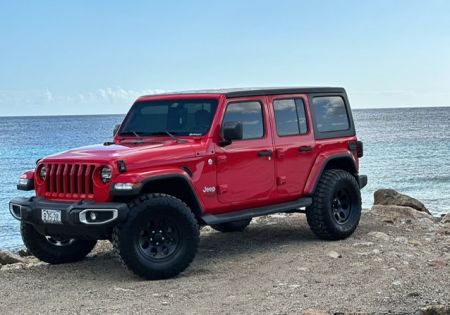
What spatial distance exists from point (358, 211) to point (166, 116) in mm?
3111

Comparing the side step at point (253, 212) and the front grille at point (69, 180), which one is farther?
the side step at point (253, 212)

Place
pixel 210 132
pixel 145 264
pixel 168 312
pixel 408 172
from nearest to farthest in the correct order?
pixel 168 312, pixel 145 264, pixel 210 132, pixel 408 172

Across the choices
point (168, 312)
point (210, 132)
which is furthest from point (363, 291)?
Result: point (210, 132)

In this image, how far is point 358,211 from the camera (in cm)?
1107

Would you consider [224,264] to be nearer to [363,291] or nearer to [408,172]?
[363,291]

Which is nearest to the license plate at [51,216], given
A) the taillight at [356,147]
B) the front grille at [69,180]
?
the front grille at [69,180]

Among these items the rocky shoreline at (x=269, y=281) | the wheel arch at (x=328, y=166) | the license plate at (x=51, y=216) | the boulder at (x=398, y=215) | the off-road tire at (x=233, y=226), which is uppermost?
the wheel arch at (x=328, y=166)

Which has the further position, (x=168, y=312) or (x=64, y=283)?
(x=64, y=283)

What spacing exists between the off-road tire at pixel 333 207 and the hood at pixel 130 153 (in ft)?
7.42

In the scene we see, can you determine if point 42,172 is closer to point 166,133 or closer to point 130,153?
point 130,153

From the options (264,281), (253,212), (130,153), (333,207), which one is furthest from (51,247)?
(333,207)

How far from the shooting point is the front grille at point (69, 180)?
27.7 feet

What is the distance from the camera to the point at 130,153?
27.9ft

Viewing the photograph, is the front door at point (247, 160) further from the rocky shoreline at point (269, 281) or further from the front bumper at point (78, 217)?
the front bumper at point (78, 217)
